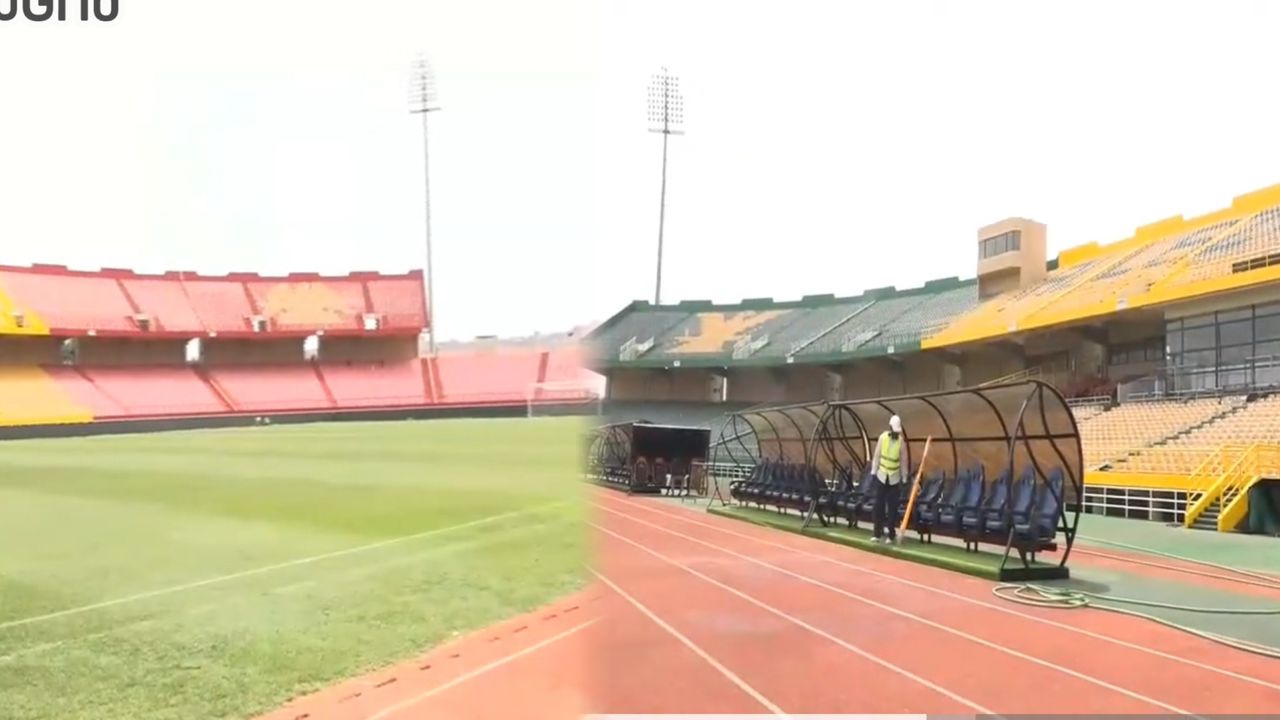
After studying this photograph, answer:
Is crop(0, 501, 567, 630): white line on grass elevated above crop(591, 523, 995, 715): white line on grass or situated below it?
above

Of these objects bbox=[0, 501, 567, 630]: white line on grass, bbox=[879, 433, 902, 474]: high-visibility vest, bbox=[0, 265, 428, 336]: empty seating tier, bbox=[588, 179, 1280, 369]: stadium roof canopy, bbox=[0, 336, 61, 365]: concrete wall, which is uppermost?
bbox=[588, 179, 1280, 369]: stadium roof canopy

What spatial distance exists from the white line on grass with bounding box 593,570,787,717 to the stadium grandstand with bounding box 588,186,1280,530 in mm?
999

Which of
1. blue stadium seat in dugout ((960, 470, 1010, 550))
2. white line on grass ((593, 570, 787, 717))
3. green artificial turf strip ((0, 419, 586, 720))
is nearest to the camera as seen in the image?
green artificial turf strip ((0, 419, 586, 720))

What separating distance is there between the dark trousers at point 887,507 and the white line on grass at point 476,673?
4.55m

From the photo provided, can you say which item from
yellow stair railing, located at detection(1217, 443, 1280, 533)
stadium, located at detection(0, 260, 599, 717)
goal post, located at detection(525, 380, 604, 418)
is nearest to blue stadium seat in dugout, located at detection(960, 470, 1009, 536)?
stadium, located at detection(0, 260, 599, 717)

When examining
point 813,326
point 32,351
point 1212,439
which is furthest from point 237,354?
point 813,326

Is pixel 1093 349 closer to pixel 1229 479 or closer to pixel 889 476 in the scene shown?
pixel 1229 479

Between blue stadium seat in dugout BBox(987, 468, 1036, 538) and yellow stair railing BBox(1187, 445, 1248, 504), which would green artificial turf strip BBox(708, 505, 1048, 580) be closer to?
blue stadium seat in dugout BBox(987, 468, 1036, 538)

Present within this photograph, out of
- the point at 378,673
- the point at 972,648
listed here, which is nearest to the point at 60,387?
the point at 378,673

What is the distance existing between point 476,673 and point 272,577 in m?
0.56

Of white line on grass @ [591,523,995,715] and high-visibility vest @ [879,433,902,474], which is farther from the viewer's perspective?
high-visibility vest @ [879,433,902,474]

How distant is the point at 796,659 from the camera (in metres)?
2.71

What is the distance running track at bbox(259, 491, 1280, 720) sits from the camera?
172 centimetres

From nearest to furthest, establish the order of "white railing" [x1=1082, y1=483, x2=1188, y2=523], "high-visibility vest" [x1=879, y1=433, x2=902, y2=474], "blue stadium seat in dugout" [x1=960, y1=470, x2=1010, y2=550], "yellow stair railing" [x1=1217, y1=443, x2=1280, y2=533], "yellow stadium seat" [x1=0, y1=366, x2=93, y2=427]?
"yellow stadium seat" [x1=0, y1=366, x2=93, y2=427], "blue stadium seat in dugout" [x1=960, y1=470, x2=1010, y2=550], "high-visibility vest" [x1=879, y1=433, x2=902, y2=474], "yellow stair railing" [x1=1217, y1=443, x2=1280, y2=533], "white railing" [x1=1082, y1=483, x2=1188, y2=523]
